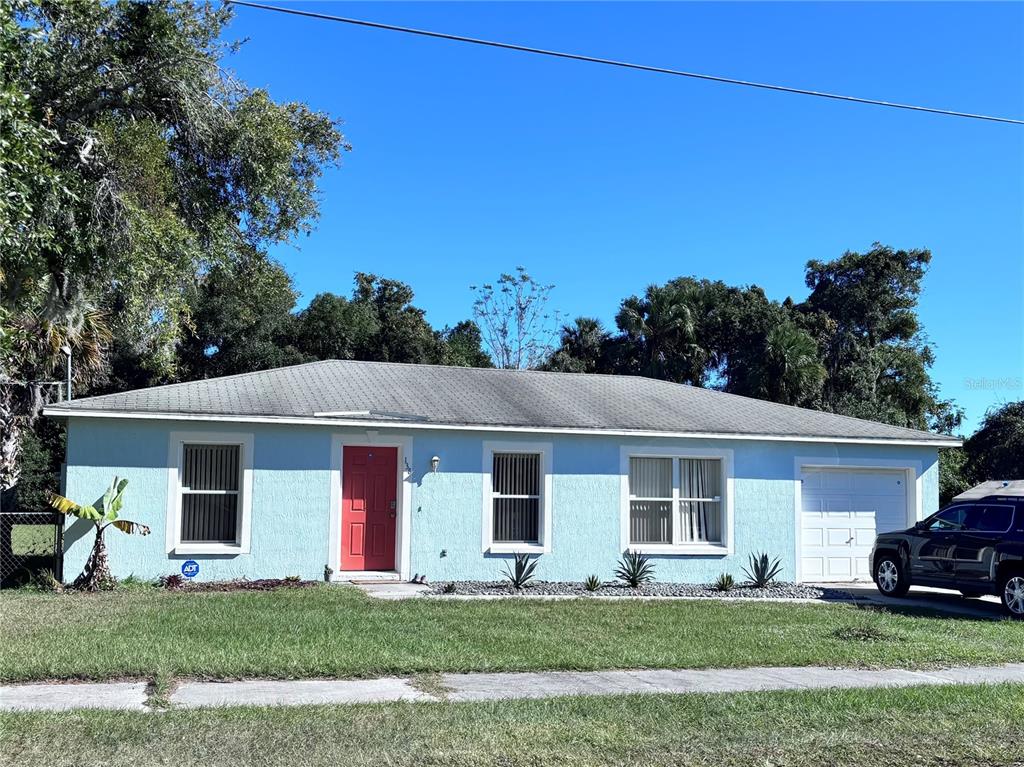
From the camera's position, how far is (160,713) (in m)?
6.72

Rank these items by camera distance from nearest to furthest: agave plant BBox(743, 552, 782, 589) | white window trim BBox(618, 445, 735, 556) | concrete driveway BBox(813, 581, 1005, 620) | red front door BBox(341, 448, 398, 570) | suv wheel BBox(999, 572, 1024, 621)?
suv wheel BBox(999, 572, 1024, 621), concrete driveway BBox(813, 581, 1005, 620), red front door BBox(341, 448, 398, 570), agave plant BBox(743, 552, 782, 589), white window trim BBox(618, 445, 735, 556)

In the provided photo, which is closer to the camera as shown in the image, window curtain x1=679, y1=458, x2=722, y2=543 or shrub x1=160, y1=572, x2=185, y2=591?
shrub x1=160, y1=572, x2=185, y2=591

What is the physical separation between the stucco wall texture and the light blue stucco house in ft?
0.09

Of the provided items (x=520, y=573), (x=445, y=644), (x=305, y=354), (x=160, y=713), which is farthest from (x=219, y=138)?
(x=305, y=354)

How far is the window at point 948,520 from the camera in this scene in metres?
Result: 14.6

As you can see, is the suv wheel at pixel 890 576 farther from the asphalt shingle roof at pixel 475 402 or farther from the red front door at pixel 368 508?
the red front door at pixel 368 508

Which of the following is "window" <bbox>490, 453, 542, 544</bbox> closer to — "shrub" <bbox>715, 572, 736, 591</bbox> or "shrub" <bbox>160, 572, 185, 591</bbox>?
"shrub" <bbox>715, 572, 736, 591</bbox>

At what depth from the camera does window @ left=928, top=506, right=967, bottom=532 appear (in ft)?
47.9

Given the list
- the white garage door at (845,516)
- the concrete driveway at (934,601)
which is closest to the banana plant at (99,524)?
the concrete driveway at (934,601)

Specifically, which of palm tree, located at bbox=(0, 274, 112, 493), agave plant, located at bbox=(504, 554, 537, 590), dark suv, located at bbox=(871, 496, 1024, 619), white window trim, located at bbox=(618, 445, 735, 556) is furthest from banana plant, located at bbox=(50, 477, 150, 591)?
dark suv, located at bbox=(871, 496, 1024, 619)

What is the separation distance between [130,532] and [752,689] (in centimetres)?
954

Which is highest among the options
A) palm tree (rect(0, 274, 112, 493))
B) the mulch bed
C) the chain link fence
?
palm tree (rect(0, 274, 112, 493))

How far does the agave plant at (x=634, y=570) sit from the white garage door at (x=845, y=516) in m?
3.31

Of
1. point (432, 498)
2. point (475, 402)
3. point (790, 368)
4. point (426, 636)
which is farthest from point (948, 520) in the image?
point (790, 368)
